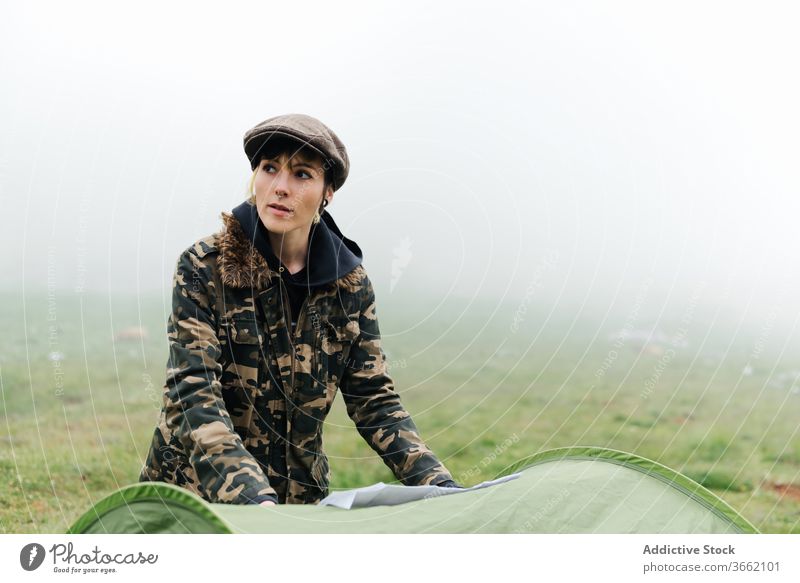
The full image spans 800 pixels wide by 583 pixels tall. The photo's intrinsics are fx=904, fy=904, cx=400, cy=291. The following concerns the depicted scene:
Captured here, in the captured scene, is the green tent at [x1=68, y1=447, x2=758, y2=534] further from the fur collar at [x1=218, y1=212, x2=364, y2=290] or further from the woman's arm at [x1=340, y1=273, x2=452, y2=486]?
the fur collar at [x1=218, y1=212, x2=364, y2=290]

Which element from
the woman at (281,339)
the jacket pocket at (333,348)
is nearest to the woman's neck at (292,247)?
the woman at (281,339)

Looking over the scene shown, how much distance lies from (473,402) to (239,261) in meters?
5.44

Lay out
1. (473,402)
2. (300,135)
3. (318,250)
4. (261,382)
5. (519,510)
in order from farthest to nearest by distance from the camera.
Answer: (473,402) → (318,250) → (261,382) → (300,135) → (519,510)

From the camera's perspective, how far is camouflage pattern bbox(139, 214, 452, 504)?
9.61ft

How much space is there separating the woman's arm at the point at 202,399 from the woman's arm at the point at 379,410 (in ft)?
1.91

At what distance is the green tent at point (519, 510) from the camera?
2568mm

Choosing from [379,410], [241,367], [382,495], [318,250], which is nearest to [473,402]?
[379,410]

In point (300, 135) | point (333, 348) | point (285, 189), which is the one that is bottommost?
point (333, 348)

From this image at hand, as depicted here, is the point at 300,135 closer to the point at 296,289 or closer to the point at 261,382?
the point at 296,289

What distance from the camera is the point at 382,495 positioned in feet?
9.36

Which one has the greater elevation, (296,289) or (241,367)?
(296,289)

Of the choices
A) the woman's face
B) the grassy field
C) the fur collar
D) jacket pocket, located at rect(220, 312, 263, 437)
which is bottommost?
the grassy field

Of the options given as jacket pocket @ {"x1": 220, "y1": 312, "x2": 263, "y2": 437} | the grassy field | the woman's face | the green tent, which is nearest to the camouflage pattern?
jacket pocket @ {"x1": 220, "y1": 312, "x2": 263, "y2": 437}
